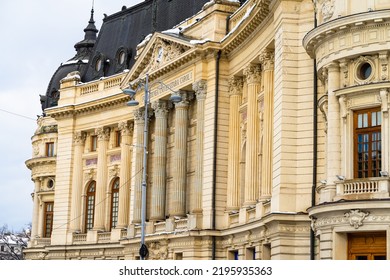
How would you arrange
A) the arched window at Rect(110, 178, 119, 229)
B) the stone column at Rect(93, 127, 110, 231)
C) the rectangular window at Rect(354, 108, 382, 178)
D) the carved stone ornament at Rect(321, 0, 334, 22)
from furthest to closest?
the stone column at Rect(93, 127, 110, 231) < the arched window at Rect(110, 178, 119, 229) < the carved stone ornament at Rect(321, 0, 334, 22) < the rectangular window at Rect(354, 108, 382, 178)

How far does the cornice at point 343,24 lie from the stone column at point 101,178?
36070 mm

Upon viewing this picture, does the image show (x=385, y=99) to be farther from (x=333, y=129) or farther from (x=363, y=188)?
(x=363, y=188)

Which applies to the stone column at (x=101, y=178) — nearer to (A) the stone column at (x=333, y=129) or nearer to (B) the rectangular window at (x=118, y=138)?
(B) the rectangular window at (x=118, y=138)

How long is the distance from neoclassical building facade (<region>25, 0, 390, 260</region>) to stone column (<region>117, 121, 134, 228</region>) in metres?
0.10

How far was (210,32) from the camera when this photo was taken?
56750mm

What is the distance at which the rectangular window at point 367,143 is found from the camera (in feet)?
120

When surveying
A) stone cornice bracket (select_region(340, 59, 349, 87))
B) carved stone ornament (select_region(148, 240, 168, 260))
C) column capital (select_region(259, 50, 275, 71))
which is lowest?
carved stone ornament (select_region(148, 240, 168, 260))

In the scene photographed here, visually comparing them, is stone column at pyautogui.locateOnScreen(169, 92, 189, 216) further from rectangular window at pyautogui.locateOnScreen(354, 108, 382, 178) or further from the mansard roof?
rectangular window at pyautogui.locateOnScreen(354, 108, 382, 178)

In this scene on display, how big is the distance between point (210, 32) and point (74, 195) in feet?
79.3

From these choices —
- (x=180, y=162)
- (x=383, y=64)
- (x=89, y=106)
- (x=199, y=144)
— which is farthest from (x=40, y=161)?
(x=383, y=64)

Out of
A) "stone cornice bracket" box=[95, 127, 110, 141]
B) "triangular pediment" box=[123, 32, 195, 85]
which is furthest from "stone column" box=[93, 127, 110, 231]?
"triangular pediment" box=[123, 32, 195, 85]

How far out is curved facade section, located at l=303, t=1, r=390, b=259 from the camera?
35.8m

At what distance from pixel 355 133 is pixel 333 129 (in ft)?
2.97
